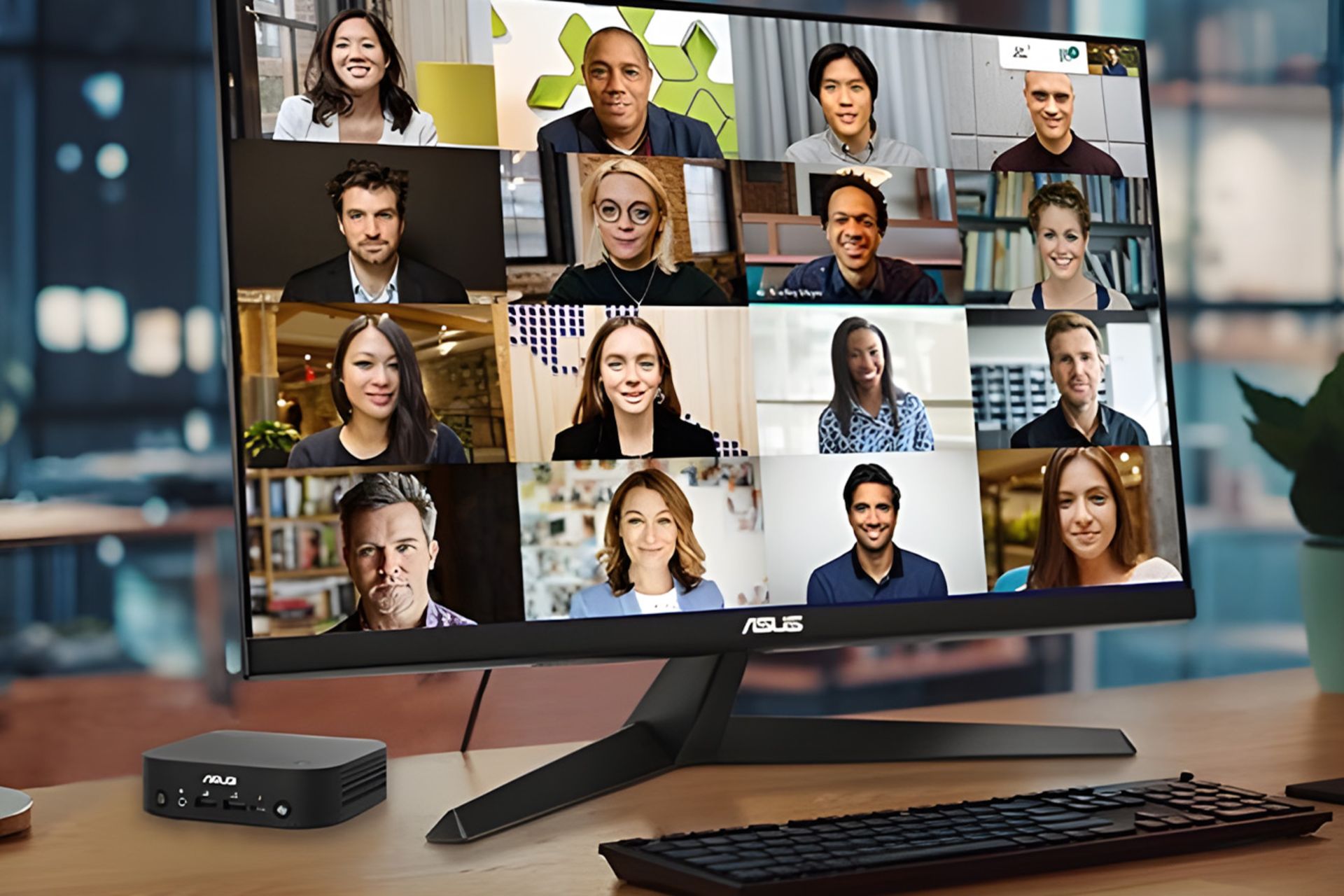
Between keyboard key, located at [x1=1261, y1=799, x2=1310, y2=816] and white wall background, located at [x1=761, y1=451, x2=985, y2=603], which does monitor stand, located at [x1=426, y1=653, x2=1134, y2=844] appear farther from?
keyboard key, located at [x1=1261, y1=799, x2=1310, y2=816]

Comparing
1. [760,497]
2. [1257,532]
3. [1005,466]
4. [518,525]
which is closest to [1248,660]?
[1257,532]

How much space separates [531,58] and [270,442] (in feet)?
1.09

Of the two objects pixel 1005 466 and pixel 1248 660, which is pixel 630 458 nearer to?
pixel 1005 466

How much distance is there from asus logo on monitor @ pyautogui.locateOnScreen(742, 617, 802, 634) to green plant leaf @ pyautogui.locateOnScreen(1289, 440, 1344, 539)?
2.59ft

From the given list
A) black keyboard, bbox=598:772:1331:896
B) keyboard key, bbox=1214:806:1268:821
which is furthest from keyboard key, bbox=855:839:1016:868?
keyboard key, bbox=1214:806:1268:821

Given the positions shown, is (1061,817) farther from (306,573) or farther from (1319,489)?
(1319,489)

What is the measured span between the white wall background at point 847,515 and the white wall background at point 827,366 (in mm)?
15

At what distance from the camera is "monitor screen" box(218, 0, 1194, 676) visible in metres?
0.88

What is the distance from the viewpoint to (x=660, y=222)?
976 millimetres

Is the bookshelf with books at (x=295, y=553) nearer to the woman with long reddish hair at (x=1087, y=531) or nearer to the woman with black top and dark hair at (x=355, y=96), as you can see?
the woman with black top and dark hair at (x=355, y=96)

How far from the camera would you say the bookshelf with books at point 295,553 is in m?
0.85

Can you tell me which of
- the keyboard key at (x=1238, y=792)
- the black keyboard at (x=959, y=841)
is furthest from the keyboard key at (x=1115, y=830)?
the keyboard key at (x=1238, y=792)

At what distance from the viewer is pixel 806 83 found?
1.03 meters

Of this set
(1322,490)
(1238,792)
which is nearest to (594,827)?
(1238,792)
